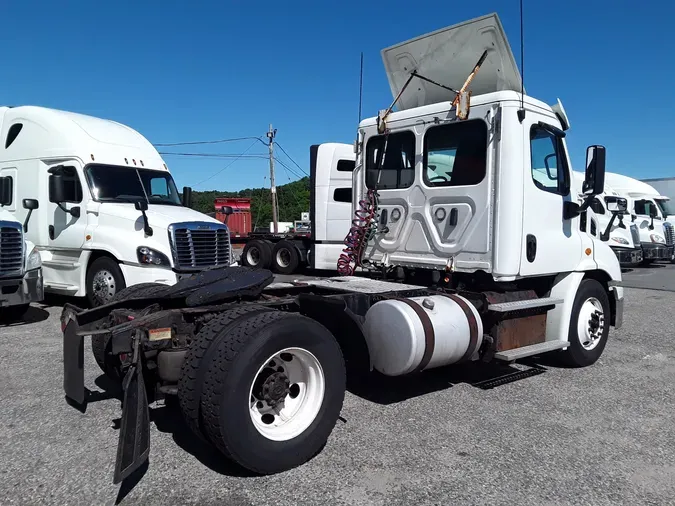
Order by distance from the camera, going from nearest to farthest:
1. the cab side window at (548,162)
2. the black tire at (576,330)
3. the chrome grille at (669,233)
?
the cab side window at (548,162) < the black tire at (576,330) < the chrome grille at (669,233)

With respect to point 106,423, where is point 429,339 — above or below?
above

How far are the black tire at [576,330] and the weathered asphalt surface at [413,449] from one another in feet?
0.73

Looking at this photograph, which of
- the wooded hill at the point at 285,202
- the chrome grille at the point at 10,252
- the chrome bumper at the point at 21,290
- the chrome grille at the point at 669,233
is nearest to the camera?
the chrome bumper at the point at 21,290

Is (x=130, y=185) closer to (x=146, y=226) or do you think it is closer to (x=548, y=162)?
(x=146, y=226)

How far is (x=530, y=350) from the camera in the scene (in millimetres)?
5434

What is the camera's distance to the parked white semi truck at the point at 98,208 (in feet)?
28.2

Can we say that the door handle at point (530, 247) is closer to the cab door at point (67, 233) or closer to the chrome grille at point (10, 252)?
the cab door at point (67, 233)

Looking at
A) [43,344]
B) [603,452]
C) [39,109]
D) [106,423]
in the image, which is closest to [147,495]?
[106,423]

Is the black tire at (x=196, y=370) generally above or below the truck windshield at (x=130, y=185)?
below

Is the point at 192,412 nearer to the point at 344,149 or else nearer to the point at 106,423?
the point at 106,423

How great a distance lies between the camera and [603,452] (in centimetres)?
408

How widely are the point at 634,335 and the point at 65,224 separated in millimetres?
9201

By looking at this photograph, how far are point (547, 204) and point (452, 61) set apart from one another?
184 centimetres

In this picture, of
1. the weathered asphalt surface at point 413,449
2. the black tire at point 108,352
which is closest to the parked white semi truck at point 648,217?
the weathered asphalt surface at point 413,449
